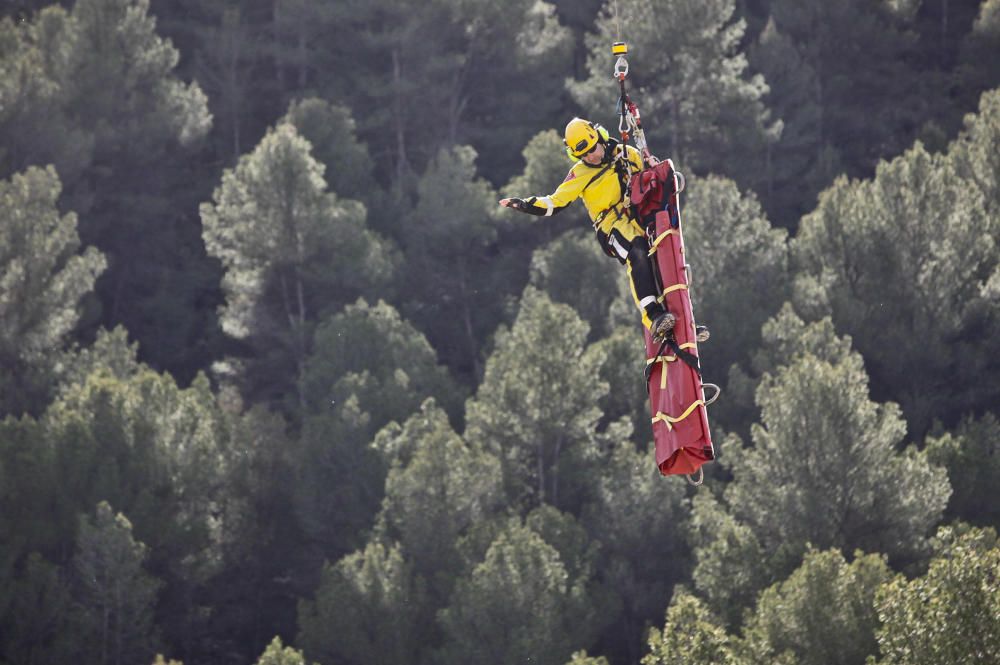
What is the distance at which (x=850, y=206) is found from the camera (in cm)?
4328

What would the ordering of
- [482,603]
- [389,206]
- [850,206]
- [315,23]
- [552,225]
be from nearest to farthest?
[482,603], [850,206], [552,225], [389,206], [315,23]

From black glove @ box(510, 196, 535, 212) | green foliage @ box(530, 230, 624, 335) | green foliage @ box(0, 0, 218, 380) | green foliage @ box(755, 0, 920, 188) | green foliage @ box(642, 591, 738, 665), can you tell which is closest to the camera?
black glove @ box(510, 196, 535, 212)

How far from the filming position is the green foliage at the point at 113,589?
36.5 meters

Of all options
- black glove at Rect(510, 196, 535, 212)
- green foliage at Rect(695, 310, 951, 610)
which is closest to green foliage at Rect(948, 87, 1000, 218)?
green foliage at Rect(695, 310, 951, 610)

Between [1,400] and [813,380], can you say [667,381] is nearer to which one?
[813,380]

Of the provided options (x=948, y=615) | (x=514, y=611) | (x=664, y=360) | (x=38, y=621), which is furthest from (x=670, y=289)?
(x=38, y=621)

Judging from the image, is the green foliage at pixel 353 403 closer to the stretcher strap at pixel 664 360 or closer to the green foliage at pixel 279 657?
the green foliage at pixel 279 657

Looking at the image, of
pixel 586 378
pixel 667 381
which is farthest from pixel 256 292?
pixel 667 381

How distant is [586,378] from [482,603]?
22.6 ft

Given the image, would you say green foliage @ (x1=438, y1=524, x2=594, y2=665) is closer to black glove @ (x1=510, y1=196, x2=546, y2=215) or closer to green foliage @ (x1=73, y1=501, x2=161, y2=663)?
green foliage @ (x1=73, y1=501, x2=161, y2=663)

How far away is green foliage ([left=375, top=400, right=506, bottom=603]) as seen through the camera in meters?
37.3

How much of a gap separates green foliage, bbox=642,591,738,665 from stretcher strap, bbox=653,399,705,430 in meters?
12.7

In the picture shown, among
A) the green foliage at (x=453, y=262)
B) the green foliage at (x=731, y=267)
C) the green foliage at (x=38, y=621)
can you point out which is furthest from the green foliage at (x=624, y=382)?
the green foliage at (x=38, y=621)

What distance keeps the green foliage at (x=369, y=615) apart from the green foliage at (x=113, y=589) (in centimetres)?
349
